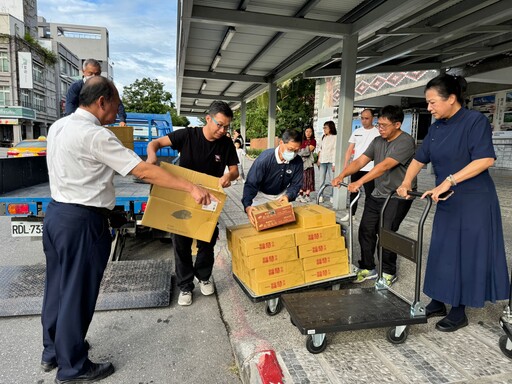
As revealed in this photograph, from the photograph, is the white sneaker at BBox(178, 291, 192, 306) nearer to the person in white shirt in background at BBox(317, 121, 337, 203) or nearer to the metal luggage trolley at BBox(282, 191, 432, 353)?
the metal luggage trolley at BBox(282, 191, 432, 353)

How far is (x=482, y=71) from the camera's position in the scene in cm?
1038

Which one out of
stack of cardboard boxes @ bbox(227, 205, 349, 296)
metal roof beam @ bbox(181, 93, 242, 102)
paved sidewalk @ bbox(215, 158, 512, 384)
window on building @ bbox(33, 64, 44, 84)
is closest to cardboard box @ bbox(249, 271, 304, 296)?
stack of cardboard boxes @ bbox(227, 205, 349, 296)

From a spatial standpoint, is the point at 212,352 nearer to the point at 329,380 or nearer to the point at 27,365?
the point at 329,380

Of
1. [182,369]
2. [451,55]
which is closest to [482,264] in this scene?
[182,369]

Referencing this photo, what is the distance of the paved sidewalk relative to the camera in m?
2.20

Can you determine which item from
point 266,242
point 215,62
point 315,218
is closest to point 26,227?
point 266,242

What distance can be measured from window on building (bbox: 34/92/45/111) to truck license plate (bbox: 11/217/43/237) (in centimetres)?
4618

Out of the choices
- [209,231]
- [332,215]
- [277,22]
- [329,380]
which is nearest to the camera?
[329,380]

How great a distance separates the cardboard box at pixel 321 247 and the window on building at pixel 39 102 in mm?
48306

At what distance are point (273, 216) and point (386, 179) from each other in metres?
1.28

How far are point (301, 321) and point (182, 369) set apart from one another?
897 mm

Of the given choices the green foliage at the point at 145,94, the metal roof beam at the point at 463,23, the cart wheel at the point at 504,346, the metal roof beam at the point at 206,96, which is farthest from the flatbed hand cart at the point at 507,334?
the green foliage at the point at 145,94

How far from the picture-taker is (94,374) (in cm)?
229

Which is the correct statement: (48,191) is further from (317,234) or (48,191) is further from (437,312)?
(437,312)
